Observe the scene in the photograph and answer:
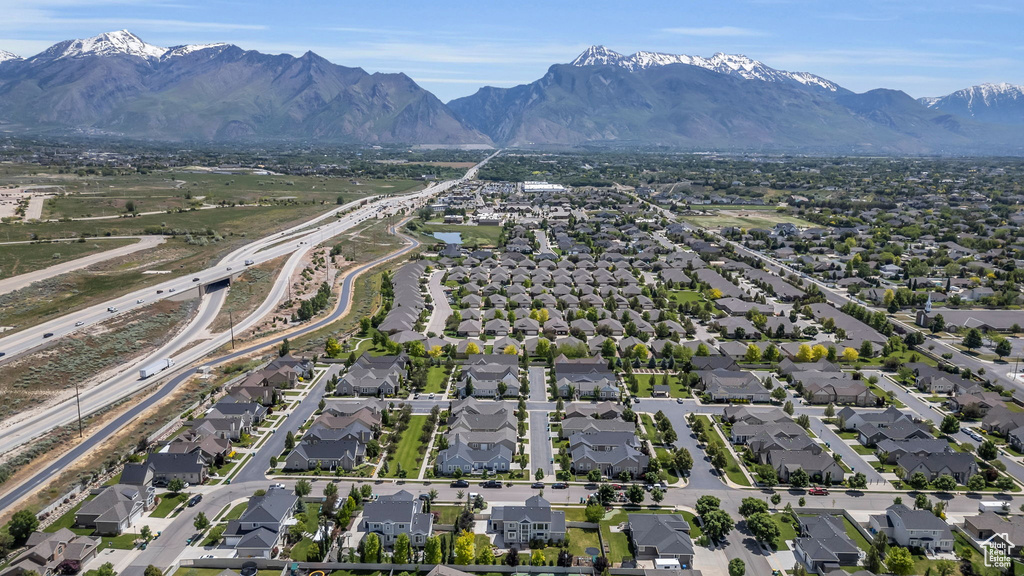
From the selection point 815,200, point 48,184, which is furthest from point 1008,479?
point 48,184

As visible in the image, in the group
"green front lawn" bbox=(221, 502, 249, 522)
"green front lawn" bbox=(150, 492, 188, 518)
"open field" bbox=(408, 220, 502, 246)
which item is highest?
"open field" bbox=(408, 220, 502, 246)

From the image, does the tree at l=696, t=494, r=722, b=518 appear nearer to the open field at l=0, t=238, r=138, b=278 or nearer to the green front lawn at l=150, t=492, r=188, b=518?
the green front lawn at l=150, t=492, r=188, b=518

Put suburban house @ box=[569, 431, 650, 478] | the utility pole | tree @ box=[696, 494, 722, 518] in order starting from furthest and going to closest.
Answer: the utility pole → suburban house @ box=[569, 431, 650, 478] → tree @ box=[696, 494, 722, 518]

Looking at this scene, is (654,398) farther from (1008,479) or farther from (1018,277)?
(1018,277)

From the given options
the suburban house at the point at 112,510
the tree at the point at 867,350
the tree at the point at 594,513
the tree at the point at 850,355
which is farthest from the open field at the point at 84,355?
the tree at the point at 867,350

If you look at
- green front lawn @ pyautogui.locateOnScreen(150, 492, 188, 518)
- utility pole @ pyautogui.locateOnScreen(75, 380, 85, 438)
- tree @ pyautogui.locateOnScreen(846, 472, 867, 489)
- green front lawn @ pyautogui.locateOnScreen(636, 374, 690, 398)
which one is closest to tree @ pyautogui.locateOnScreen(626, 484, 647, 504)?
tree @ pyautogui.locateOnScreen(846, 472, 867, 489)

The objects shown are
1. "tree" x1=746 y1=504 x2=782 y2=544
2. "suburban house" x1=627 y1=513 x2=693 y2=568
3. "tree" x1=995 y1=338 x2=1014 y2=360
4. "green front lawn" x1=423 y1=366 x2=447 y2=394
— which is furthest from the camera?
"tree" x1=995 y1=338 x2=1014 y2=360

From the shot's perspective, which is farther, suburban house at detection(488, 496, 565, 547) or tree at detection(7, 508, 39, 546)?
suburban house at detection(488, 496, 565, 547)
